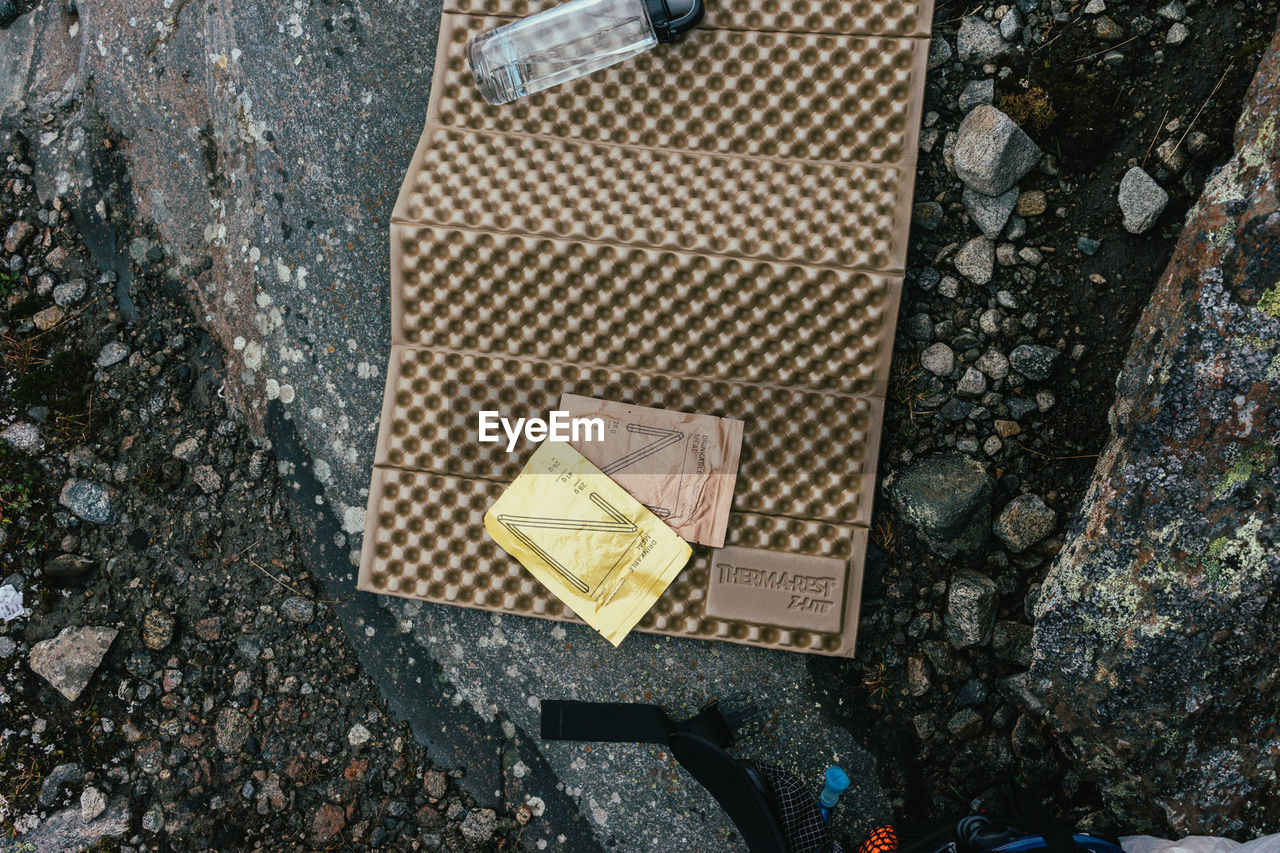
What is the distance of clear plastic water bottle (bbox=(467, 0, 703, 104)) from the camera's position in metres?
1.79

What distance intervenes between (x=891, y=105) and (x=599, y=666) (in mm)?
1508

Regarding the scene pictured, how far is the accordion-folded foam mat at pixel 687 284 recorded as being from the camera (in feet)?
5.78

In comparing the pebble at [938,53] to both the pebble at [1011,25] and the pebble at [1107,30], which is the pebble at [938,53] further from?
the pebble at [1107,30]

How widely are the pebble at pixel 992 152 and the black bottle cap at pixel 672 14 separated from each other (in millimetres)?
691

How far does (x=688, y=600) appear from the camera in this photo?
1.81 metres

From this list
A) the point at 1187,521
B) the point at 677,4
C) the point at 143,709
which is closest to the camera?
the point at 1187,521

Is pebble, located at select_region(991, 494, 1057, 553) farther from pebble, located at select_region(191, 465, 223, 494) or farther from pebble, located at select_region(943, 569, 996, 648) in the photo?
pebble, located at select_region(191, 465, 223, 494)

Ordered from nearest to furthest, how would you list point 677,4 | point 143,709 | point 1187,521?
point 1187,521, point 677,4, point 143,709

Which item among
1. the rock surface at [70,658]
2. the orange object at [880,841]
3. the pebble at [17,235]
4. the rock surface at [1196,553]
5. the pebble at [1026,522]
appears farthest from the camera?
the pebble at [17,235]

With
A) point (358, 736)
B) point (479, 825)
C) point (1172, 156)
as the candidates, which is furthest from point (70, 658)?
point (1172, 156)

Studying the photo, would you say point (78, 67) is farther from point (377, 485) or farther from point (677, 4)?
point (677, 4)

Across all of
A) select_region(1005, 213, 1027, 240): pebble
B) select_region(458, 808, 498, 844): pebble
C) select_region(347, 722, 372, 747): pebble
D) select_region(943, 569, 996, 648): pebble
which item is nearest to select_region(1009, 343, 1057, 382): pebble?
select_region(1005, 213, 1027, 240): pebble

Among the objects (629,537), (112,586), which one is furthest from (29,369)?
(629,537)

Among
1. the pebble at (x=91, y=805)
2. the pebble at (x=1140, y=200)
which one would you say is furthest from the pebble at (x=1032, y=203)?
the pebble at (x=91, y=805)
